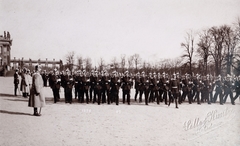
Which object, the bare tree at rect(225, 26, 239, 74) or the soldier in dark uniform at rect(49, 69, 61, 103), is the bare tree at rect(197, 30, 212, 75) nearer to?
the bare tree at rect(225, 26, 239, 74)

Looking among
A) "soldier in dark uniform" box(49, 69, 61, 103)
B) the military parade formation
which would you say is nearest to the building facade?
the military parade formation

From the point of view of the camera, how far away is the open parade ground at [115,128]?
5.95 metres

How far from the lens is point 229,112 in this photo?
364 inches

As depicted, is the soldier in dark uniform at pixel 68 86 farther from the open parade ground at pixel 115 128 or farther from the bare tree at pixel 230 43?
the bare tree at pixel 230 43

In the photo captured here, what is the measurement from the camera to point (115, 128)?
679cm

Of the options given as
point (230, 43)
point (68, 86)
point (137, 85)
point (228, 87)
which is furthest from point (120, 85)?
point (228, 87)

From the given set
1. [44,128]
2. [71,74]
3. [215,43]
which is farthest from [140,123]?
[215,43]

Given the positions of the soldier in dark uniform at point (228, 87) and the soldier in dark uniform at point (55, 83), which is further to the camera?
the soldier in dark uniform at point (228, 87)

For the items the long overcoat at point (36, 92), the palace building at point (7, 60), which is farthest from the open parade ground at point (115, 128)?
the palace building at point (7, 60)

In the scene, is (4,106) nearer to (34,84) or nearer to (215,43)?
Answer: (34,84)

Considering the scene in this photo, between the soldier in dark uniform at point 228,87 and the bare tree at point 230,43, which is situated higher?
the bare tree at point 230,43

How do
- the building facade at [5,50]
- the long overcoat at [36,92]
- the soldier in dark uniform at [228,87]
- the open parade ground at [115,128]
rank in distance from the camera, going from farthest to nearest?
the soldier in dark uniform at [228,87] → the long overcoat at [36,92] → the building facade at [5,50] → the open parade ground at [115,128]

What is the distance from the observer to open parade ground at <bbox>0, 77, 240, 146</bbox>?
5.95m

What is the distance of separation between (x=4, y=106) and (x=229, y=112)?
8.37 meters
